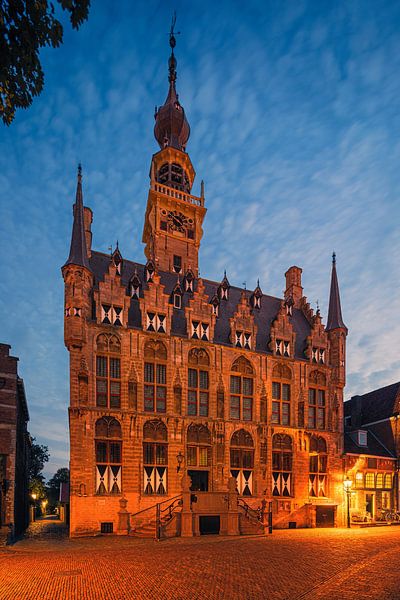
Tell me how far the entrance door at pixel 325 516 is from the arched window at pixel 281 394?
21.5 feet

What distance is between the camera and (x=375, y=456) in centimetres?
3731

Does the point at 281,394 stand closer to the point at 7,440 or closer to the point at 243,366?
the point at 243,366

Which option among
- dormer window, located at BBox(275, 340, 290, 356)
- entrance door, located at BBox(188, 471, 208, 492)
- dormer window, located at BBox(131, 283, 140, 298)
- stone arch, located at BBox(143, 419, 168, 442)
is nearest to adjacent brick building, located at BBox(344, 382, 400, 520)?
dormer window, located at BBox(275, 340, 290, 356)

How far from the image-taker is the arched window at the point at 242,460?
102ft

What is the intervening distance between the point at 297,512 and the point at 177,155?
34709 millimetres

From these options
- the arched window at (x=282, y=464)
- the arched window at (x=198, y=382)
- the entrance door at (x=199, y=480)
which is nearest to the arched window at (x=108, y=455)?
the entrance door at (x=199, y=480)

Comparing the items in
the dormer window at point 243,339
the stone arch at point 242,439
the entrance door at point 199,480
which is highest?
the dormer window at point 243,339

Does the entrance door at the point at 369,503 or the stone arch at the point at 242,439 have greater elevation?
the stone arch at the point at 242,439

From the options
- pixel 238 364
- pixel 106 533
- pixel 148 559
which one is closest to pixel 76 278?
pixel 238 364

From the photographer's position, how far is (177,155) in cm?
4644

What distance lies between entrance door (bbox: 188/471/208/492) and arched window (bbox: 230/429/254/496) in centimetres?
203

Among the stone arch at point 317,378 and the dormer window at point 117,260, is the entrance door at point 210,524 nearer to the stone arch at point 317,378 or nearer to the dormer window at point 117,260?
the stone arch at point 317,378

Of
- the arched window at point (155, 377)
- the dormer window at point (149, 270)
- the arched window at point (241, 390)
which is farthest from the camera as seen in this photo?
the dormer window at point (149, 270)

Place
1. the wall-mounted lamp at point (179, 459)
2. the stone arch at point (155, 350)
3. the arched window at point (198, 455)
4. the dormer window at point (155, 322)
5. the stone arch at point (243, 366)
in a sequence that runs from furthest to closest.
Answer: the stone arch at point (243, 366), the dormer window at point (155, 322), the stone arch at point (155, 350), the arched window at point (198, 455), the wall-mounted lamp at point (179, 459)
